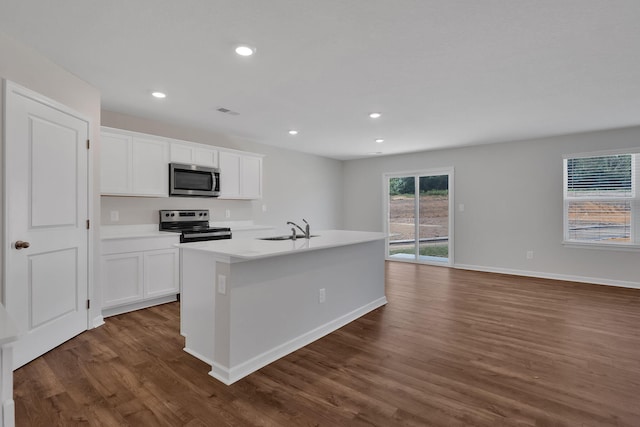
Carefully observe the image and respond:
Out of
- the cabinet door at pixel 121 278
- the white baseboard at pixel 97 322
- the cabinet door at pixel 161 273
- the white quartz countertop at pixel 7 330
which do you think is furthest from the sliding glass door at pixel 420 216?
the white quartz countertop at pixel 7 330

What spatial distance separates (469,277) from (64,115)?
5.80 meters

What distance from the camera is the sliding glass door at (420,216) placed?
260 inches

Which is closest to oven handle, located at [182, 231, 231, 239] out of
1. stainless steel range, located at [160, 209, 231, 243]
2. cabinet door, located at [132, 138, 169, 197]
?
stainless steel range, located at [160, 209, 231, 243]

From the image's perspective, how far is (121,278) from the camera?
11.6 feet

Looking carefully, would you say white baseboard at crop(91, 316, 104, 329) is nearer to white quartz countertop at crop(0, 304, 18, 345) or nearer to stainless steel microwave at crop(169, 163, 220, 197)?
stainless steel microwave at crop(169, 163, 220, 197)

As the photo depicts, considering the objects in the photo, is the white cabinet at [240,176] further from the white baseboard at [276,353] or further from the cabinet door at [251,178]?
the white baseboard at [276,353]

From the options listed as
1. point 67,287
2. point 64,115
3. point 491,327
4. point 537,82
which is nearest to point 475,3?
point 537,82

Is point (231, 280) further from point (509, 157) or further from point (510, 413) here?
point (509, 157)

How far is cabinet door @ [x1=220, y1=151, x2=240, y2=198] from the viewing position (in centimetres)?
491

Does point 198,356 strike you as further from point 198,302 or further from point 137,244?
point 137,244

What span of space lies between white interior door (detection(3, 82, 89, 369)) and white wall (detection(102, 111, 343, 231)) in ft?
3.40

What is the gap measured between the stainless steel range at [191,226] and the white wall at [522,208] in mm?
4344

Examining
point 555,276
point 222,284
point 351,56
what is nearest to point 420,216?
point 555,276

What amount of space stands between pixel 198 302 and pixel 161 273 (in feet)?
5.36
